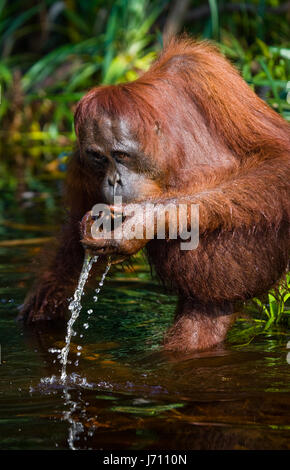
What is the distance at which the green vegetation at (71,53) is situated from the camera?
9203 millimetres

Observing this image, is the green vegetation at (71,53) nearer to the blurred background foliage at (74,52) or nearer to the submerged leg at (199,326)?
the blurred background foliage at (74,52)

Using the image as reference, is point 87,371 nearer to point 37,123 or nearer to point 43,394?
point 43,394

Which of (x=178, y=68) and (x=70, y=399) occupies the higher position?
(x=178, y=68)

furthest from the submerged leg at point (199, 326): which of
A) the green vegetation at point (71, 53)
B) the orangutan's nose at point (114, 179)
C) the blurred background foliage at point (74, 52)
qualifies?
the blurred background foliage at point (74, 52)

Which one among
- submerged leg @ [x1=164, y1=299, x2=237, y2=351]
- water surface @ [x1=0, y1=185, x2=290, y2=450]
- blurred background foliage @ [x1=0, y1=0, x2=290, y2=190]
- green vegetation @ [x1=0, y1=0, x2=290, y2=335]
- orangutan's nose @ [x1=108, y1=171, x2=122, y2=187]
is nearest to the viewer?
water surface @ [x1=0, y1=185, x2=290, y2=450]

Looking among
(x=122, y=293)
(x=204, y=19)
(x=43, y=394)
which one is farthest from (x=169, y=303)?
(x=204, y=19)

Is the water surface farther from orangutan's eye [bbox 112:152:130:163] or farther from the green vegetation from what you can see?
the green vegetation

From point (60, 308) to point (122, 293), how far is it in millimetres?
448

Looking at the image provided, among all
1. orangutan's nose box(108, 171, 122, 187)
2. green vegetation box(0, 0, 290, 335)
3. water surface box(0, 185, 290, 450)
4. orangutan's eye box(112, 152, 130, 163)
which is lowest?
water surface box(0, 185, 290, 450)

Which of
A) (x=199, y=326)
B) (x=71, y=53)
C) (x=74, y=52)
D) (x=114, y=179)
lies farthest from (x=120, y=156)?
(x=71, y=53)

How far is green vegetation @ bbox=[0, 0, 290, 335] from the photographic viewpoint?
920cm

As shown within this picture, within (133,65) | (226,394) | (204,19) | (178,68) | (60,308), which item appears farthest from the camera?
(204,19)

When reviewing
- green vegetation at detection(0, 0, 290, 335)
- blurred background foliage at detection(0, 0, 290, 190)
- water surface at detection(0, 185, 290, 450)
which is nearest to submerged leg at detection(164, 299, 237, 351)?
water surface at detection(0, 185, 290, 450)

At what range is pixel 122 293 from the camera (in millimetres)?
5043
